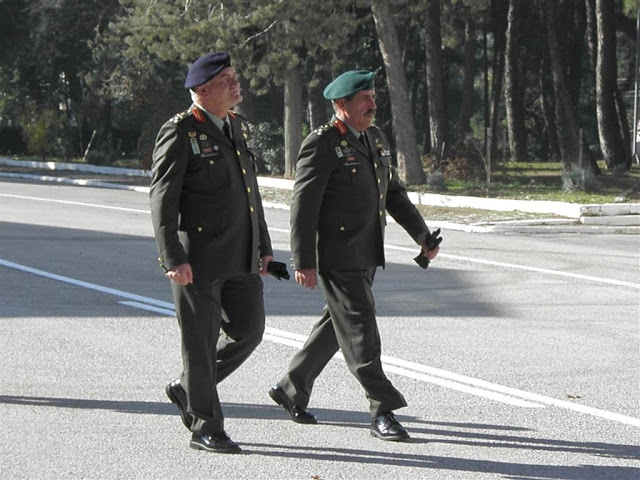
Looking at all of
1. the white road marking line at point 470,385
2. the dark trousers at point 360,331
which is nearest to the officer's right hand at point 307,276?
the dark trousers at point 360,331

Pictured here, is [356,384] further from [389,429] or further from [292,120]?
[292,120]

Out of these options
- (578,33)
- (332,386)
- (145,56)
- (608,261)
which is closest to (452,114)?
(578,33)

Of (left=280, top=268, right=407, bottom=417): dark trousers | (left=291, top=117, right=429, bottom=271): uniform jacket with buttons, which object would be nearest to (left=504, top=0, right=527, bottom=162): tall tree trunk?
(left=291, top=117, right=429, bottom=271): uniform jacket with buttons

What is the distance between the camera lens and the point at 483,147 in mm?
29922

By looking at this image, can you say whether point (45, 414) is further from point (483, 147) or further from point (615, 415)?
point (483, 147)

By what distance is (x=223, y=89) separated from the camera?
5.88 meters

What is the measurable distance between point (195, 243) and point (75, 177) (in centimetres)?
2848

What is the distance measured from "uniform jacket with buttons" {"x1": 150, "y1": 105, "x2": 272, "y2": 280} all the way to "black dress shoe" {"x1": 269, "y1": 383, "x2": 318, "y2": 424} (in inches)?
36.8

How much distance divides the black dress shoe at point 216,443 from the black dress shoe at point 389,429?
0.74m

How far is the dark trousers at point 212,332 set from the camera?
5.94 metres

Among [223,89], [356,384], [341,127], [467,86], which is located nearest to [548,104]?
[467,86]

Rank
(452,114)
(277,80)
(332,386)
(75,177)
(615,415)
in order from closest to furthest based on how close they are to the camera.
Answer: (615,415), (332,386), (277,80), (75,177), (452,114)

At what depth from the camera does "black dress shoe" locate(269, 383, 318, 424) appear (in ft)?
21.9

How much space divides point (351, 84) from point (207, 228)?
3.47ft
